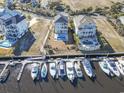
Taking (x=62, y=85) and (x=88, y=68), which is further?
(x=88, y=68)

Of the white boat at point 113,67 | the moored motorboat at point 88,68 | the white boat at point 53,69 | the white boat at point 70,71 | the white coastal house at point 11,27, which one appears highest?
the white coastal house at point 11,27

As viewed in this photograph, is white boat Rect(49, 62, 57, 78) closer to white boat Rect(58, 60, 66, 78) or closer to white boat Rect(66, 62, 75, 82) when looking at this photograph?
white boat Rect(58, 60, 66, 78)

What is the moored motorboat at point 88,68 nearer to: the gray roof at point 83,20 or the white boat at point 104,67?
the white boat at point 104,67

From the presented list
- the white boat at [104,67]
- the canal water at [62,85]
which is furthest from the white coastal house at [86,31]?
the canal water at [62,85]

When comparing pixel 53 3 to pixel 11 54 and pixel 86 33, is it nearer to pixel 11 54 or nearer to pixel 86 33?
pixel 86 33

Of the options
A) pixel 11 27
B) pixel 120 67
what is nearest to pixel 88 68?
pixel 120 67

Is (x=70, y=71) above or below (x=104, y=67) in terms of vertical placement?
above

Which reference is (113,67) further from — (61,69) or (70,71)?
(61,69)

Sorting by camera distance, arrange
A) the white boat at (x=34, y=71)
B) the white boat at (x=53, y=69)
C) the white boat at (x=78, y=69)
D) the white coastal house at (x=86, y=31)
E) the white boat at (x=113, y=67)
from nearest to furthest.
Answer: the white boat at (x=34, y=71) → the white boat at (x=78, y=69) → the white boat at (x=53, y=69) → the white boat at (x=113, y=67) → the white coastal house at (x=86, y=31)
